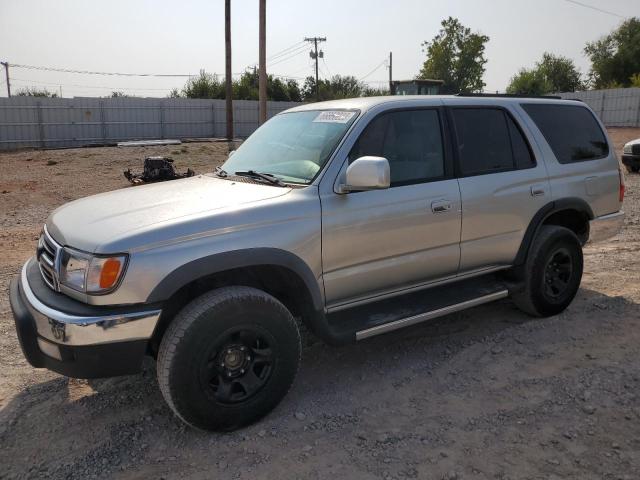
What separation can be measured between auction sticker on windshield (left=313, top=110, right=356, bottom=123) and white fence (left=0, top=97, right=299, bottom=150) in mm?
26461

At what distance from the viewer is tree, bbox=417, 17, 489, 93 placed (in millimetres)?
69250

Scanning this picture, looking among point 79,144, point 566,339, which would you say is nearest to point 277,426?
point 566,339

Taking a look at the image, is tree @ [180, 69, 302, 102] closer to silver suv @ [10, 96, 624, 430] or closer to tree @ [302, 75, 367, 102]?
tree @ [302, 75, 367, 102]

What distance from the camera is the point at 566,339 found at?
14.9 ft

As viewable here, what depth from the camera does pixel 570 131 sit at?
504 centimetres

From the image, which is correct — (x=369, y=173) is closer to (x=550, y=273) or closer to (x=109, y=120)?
(x=550, y=273)

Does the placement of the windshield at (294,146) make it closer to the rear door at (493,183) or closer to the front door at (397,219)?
the front door at (397,219)

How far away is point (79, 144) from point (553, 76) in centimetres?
6297

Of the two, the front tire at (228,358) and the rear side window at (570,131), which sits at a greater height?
the rear side window at (570,131)

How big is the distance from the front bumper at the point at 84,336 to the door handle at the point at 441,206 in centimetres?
199

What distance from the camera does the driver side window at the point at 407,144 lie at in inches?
151

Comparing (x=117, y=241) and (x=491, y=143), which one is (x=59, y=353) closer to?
(x=117, y=241)

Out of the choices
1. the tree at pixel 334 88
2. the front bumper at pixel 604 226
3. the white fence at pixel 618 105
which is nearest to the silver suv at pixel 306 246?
the front bumper at pixel 604 226

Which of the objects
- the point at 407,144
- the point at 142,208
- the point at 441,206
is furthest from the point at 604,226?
the point at 142,208
